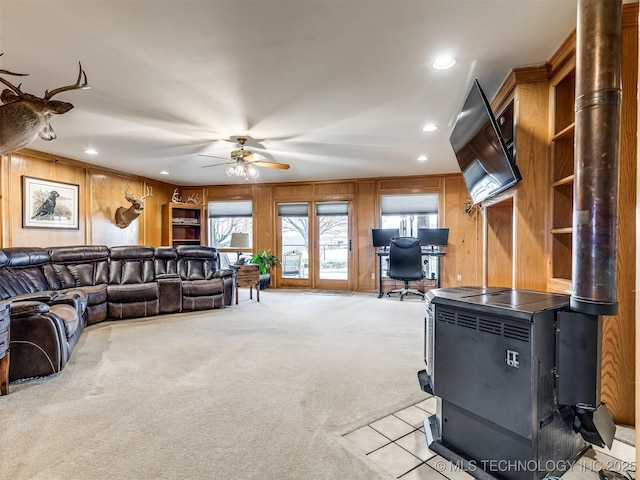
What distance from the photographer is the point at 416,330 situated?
3986mm

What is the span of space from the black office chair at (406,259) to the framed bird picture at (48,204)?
578cm

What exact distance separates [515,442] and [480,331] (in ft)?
1.64

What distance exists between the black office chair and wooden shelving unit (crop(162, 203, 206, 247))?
480cm

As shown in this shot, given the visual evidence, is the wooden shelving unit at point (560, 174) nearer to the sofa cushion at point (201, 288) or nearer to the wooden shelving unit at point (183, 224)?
the sofa cushion at point (201, 288)

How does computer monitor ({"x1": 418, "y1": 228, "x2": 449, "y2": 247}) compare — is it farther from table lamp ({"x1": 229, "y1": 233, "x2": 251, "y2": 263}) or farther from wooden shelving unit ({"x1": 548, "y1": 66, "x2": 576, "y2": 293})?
wooden shelving unit ({"x1": 548, "y1": 66, "x2": 576, "y2": 293})

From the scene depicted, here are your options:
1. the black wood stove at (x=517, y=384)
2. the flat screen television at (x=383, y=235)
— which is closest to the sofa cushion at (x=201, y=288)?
the flat screen television at (x=383, y=235)

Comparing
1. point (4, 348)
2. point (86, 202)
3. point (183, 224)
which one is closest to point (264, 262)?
point (183, 224)

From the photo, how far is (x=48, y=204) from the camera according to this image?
204 inches

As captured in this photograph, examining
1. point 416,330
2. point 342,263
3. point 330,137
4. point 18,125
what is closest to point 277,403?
point 416,330

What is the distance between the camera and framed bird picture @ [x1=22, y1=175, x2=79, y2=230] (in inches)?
193

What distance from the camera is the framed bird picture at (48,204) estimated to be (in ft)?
16.0

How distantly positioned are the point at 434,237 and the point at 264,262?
365 centimetres

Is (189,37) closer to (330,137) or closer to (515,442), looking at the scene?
(330,137)

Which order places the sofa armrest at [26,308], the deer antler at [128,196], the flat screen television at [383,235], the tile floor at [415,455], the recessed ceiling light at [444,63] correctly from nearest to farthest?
1. the tile floor at [415,455]
2. the recessed ceiling light at [444,63]
3. the sofa armrest at [26,308]
4. the deer antler at [128,196]
5. the flat screen television at [383,235]
